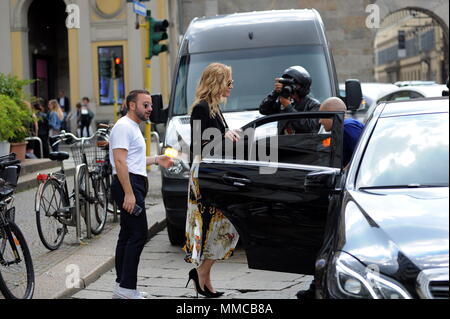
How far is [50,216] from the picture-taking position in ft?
28.3

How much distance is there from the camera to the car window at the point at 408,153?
5035mm

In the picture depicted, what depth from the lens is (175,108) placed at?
33.1ft

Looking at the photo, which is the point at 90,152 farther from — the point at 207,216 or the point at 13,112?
the point at 13,112

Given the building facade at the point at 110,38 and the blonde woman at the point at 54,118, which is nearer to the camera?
the blonde woman at the point at 54,118

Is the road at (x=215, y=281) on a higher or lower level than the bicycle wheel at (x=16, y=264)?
lower

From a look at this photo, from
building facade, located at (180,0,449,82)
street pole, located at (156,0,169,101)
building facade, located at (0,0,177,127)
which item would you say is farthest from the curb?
building facade, located at (180,0,449,82)

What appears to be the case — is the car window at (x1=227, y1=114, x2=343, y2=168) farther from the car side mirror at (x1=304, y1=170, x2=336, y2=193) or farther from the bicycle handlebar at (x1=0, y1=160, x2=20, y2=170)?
the bicycle handlebar at (x1=0, y1=160, x2=20, y2=170)

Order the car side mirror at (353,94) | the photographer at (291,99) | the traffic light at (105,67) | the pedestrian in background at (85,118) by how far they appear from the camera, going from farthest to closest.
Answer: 1. the traffic light at (105,67)
2. the pedestrian in background at (85,118)
3. the car side mirror at (353,94)
4. the photographer at (291,99)

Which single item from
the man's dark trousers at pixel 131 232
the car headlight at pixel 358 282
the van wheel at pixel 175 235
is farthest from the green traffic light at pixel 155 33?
the car headlight at pixel 358 282

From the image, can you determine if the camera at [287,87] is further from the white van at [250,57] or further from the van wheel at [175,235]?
the van wheel at [175,235]

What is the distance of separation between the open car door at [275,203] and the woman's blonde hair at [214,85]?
61 cm

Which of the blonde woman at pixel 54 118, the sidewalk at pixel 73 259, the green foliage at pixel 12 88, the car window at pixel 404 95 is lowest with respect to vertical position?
the sidewalk at pixel 73 259

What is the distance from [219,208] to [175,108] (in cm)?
416

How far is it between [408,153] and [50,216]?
177 inches
